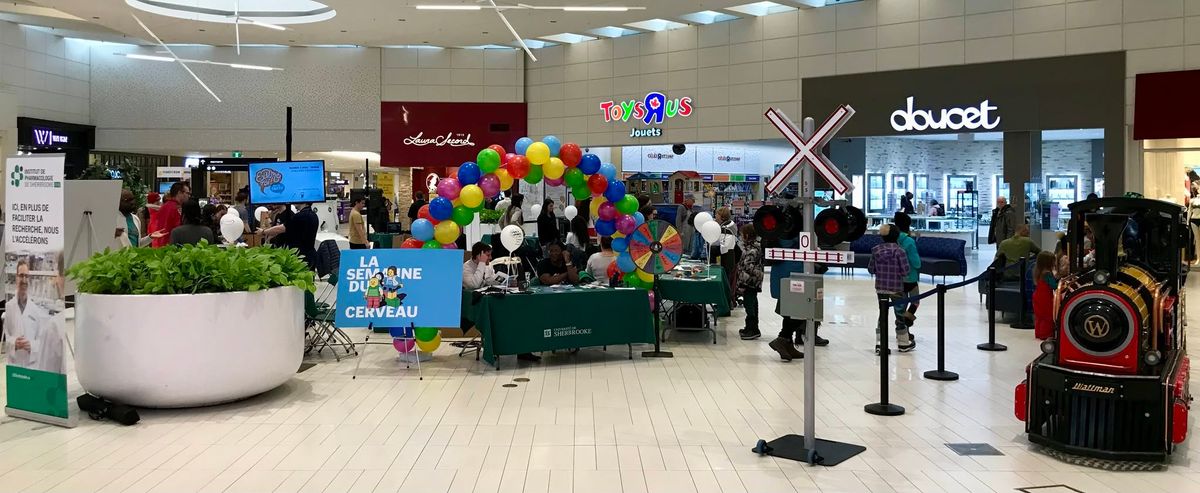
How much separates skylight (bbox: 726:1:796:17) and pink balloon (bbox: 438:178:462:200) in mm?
10492

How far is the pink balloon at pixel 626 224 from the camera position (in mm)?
9539

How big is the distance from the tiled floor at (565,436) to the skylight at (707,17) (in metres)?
11.7

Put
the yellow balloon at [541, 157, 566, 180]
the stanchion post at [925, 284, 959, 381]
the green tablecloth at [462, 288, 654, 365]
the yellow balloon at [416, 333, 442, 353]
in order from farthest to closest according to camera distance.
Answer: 1. the yellow balloon at [541, 157, 566, 180]
2. the yellow balloon at [416, 333, 442, 353]
3. the green tablecloth at [462, 288, 654, 365]
4. the stanchion post at [925, 284, 959, 381]

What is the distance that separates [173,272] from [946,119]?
1366 centimetres

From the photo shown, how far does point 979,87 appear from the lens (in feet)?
52.6

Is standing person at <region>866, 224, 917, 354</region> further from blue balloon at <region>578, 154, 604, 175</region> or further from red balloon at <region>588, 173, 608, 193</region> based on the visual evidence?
blue balloon at <region>578, 154, 604, 175</region>

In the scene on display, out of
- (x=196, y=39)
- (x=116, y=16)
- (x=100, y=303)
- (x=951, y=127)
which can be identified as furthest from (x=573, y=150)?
(x=196, y=39)

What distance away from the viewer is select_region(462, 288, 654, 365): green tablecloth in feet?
26.5

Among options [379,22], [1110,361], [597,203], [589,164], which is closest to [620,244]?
[597,203]

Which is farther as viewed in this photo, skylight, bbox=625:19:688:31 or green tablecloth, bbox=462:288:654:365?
skylight, bbox=625:19:688:31

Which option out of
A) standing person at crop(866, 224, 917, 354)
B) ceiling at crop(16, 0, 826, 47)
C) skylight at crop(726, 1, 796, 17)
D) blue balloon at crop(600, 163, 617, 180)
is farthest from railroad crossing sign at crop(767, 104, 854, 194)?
skylight at crop(726, 1, 796, 17)

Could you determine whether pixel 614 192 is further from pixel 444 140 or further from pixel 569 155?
pixel 444 140

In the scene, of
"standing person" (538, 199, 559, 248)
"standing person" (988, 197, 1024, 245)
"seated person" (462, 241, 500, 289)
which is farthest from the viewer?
"standing person" (988, 197, 1024, 245)

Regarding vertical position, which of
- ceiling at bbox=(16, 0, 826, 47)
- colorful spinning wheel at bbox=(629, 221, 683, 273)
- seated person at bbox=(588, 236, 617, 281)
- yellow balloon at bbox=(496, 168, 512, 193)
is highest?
ceiling at bbox=(16, 0, 826, 47)
